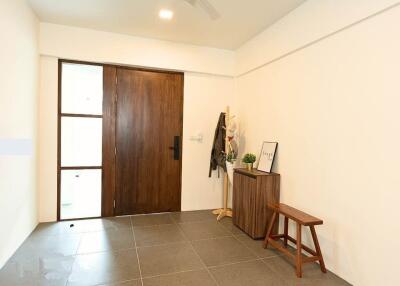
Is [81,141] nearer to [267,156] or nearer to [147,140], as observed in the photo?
[147,140]

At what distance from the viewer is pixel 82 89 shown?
368 cm

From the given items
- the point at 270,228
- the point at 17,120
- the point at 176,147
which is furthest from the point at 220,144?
the point at 17,120

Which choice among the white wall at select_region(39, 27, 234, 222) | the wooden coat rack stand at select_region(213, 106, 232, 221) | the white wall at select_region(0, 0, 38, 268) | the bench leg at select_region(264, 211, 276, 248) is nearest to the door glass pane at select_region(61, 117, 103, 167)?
the white wall at select_region(39, 27, 234, 222)

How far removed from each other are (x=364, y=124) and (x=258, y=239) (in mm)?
1847

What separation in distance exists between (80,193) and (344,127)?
11.9 ft

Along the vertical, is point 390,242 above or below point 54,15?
below

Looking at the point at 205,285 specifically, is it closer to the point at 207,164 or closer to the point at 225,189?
the point at 225,189

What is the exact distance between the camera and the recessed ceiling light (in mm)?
3021

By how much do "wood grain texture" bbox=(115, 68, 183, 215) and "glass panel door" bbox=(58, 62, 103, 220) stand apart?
32 cm

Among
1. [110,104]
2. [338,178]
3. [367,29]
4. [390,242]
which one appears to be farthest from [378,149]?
[110,104]

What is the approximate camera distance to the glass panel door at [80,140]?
362 centimetres

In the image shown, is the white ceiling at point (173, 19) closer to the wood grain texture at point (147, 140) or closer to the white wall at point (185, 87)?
the white wall at point (185, 87)

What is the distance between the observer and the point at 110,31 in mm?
3650

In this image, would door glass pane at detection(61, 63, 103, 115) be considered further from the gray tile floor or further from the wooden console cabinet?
the wooden console cabinet
